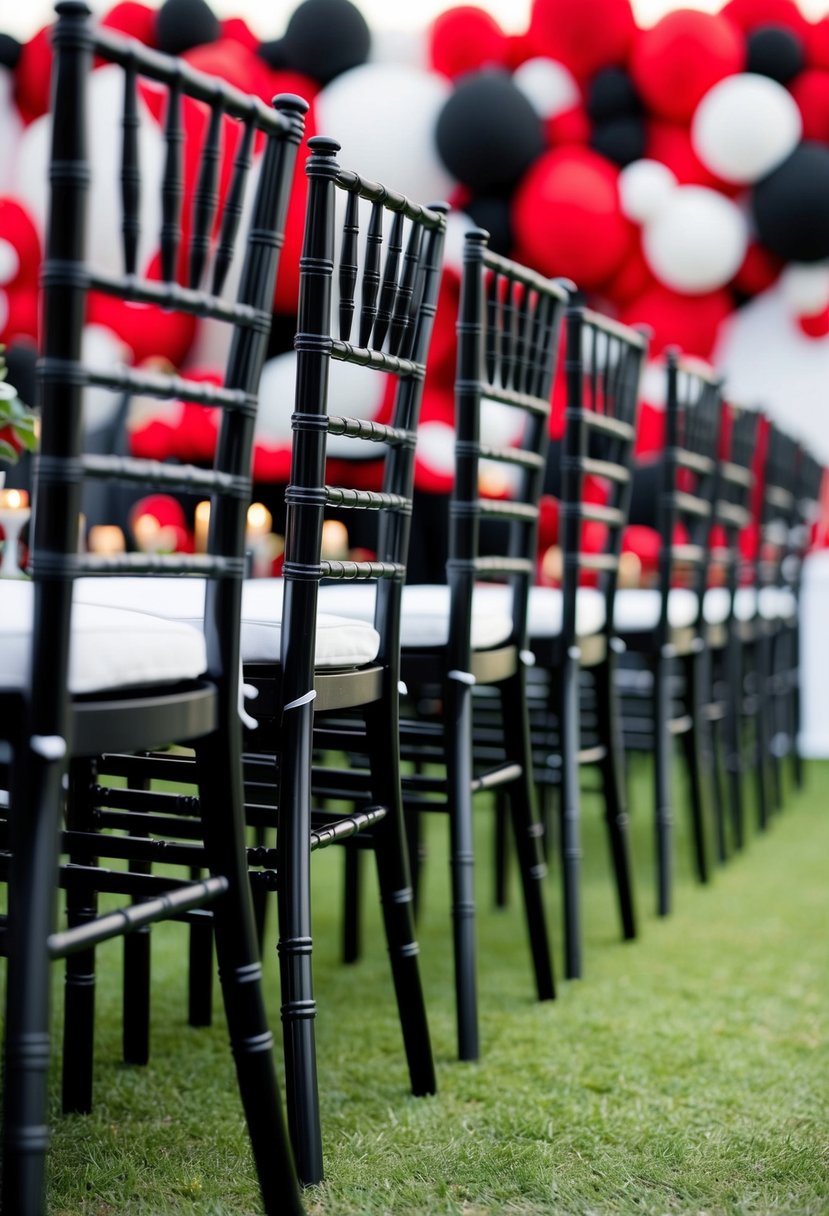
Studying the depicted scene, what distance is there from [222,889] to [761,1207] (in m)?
0.54

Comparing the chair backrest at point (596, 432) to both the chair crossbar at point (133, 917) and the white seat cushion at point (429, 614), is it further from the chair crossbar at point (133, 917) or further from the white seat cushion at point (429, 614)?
the chair crossbar at point (133, 917)

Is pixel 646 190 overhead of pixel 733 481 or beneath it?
overhead

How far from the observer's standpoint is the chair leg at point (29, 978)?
2.65 ft

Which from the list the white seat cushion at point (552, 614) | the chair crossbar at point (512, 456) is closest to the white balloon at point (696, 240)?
the white seat cushion at point (552, 614)

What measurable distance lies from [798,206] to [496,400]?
3272 millimetres

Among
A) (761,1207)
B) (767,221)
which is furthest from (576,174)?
(761,1207)

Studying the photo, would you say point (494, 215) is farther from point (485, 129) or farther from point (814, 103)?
point (814, 103)

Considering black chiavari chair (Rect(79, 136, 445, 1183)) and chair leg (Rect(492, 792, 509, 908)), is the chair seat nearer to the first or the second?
black chiavari chair (Rect(79, 136, 445, 1183))

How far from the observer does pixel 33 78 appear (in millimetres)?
5207

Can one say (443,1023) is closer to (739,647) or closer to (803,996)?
(803,996)

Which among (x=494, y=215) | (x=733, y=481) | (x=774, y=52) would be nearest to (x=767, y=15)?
(x=774, y=52)

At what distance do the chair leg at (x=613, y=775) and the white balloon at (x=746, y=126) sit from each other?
2.91 m

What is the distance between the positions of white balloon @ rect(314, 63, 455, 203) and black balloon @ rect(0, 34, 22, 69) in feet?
4.60

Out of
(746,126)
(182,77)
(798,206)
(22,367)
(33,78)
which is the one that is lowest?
(182,77)
